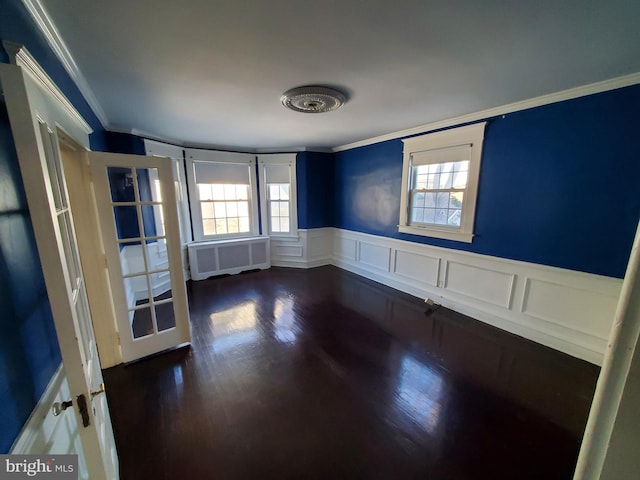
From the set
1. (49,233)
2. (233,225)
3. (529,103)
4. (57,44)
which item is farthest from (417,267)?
(57,44)

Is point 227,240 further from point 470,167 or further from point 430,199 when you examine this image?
point 470,167

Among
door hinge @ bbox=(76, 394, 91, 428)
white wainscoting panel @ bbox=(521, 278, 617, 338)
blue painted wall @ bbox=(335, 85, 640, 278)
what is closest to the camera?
door hinge @ bbox=(76, 394, 91, 428)

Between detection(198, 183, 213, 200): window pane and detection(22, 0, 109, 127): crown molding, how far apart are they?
7.85 ft

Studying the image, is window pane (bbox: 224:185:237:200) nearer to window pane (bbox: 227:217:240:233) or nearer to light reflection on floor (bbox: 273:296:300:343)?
window pane (bbox: 227:217:240:233)

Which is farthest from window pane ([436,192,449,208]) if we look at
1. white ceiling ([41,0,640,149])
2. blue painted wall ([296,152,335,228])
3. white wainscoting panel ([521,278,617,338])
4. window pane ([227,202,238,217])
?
window pane ([227,202,238,217])

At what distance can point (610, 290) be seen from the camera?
2307 millimetres

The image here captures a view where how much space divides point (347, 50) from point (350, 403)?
2.56 metres

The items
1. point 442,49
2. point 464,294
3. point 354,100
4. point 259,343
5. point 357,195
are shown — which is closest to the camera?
point 442,49

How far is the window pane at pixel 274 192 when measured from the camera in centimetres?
536

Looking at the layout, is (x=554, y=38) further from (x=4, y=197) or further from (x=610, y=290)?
(x=4, y=197)

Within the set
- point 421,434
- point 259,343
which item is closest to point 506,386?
point 421,434

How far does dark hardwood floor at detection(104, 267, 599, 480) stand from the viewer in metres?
1.57

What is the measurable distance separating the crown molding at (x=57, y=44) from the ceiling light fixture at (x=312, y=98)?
1.49m

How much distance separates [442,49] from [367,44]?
507mm
